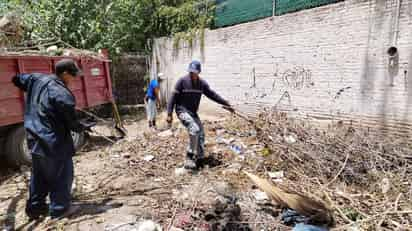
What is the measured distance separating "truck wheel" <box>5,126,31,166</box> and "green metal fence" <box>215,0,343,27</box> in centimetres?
523

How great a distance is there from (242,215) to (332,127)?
2867 millimetres

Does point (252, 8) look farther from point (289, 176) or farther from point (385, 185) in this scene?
point (385, 185)

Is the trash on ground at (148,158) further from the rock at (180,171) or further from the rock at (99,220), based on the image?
the rock at (99,220)

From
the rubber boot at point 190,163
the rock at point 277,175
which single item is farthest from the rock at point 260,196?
the rubber boot at point 190,163

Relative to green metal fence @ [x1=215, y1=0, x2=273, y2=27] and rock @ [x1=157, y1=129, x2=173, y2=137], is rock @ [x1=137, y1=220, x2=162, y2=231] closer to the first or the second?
rock @ [x1=157, y1=129, x2=173, y2=137]

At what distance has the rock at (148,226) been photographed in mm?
2476

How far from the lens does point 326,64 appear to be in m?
4.91

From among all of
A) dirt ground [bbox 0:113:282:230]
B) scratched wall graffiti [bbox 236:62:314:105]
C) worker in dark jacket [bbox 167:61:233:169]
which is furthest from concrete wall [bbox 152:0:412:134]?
worker in dark jacket [bbox 167:61:233:169]

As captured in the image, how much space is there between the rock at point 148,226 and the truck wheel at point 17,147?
2.73m

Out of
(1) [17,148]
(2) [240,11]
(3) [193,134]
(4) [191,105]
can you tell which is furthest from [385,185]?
(2) [240,11]

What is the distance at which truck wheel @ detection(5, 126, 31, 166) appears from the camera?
406 cm

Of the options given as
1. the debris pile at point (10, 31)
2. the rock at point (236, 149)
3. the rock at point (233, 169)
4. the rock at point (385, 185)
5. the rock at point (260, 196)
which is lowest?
the rock at point (260, 196)

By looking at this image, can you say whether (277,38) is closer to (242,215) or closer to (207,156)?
(207,156)

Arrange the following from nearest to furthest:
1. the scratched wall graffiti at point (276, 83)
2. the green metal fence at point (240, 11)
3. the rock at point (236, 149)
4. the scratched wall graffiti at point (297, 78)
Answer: the rock at point (236, 149), the scratched wall graffiti at point (297, 78), the scratched wall graffiti at point (276, 83), the green metal fence at point (240, 11)
